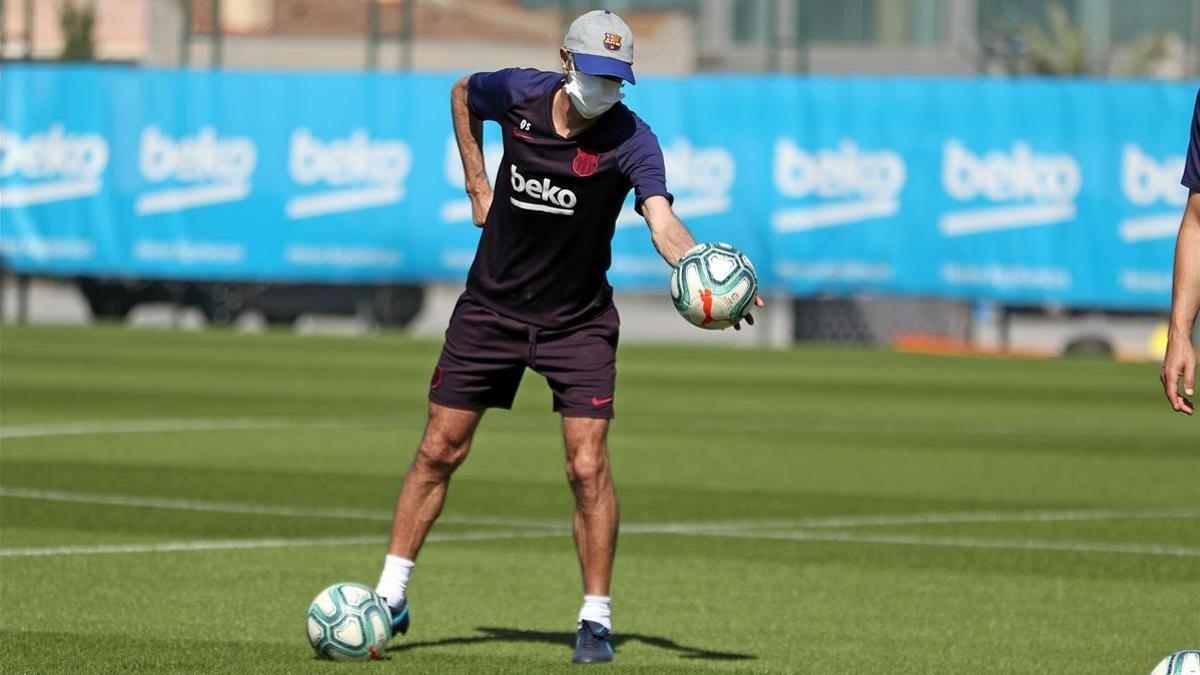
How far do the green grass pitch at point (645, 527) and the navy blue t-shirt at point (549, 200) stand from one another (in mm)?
1320

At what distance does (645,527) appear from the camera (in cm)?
1248

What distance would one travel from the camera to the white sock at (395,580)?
8461 millimetres

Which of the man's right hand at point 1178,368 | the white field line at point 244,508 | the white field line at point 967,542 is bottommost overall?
the white field line at point 244,508

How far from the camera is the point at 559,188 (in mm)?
8383

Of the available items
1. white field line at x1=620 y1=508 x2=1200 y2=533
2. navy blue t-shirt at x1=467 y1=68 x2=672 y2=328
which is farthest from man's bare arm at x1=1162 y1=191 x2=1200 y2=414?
white field line at x1=620 y1=508 x2=1200 y2=533

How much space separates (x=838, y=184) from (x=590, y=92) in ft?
75.1

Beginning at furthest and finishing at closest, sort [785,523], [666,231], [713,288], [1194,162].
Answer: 1. [785,523]
2. [666,231]
3. [713,288]
4. [1194,162]

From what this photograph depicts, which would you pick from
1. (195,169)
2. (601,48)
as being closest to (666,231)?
(601,48)

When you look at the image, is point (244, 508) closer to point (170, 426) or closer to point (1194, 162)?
point (170, 426)

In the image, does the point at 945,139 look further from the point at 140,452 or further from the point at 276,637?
the point at 276,637

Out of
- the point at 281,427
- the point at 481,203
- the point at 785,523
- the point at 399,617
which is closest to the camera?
the point at 399,617

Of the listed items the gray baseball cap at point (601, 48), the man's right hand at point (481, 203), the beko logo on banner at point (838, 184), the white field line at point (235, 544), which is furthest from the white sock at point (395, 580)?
the beko logo on banner at point (838, 184)

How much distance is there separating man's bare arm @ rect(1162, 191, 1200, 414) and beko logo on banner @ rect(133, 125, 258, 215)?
26.4m

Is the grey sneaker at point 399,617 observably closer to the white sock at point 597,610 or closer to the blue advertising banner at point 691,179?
the white sock at point 597,610
